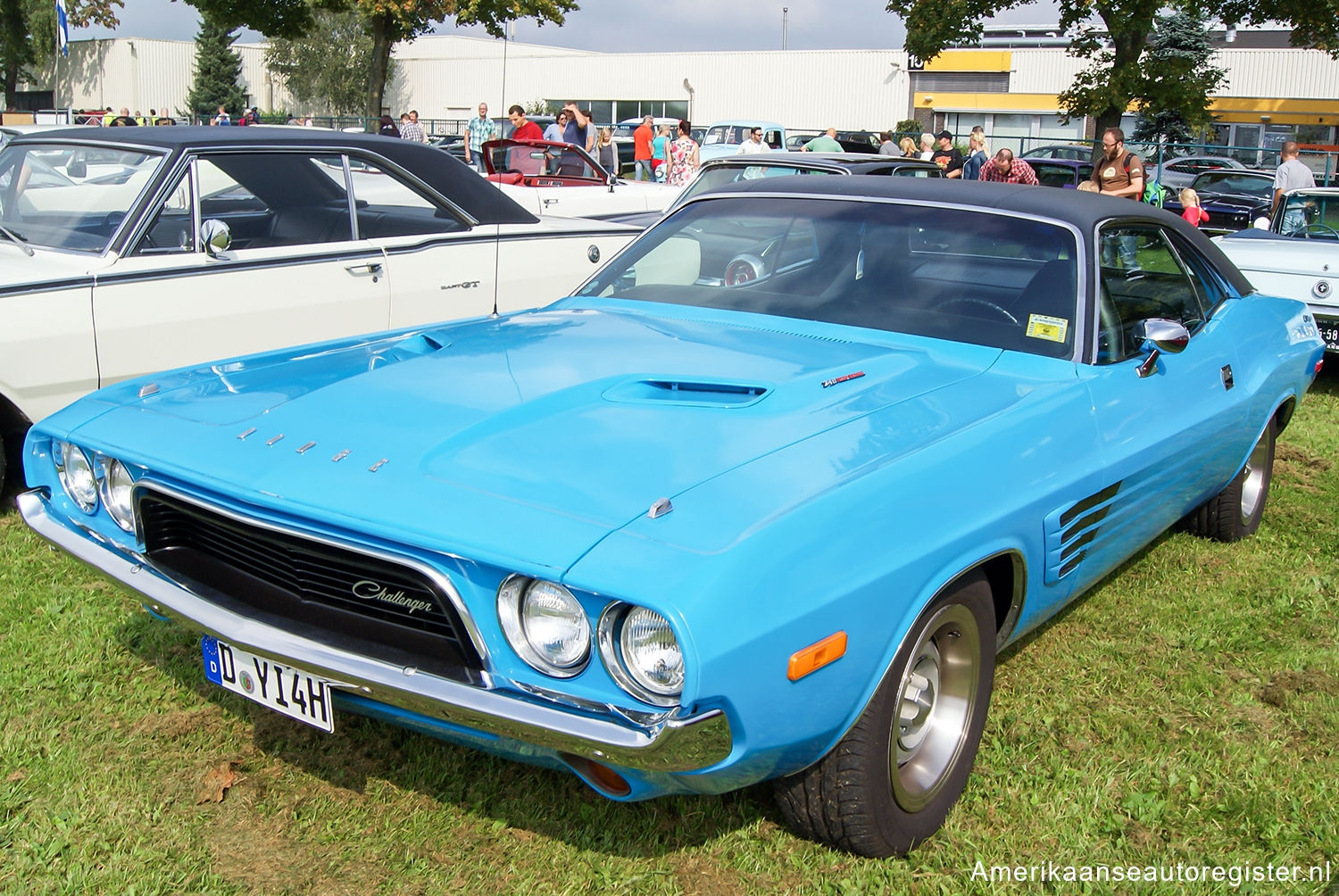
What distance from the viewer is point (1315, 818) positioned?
271 cm

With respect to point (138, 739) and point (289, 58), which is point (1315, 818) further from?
point (289, 58)

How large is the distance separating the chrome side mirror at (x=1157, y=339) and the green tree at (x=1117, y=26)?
18120 mm

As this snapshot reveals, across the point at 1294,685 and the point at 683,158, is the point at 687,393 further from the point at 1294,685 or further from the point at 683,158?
the point at 683,158

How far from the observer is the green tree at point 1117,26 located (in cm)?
1902

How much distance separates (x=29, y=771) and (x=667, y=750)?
1.79 m

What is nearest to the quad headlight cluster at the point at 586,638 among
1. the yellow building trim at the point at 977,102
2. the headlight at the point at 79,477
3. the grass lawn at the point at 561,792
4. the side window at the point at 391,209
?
the grass lawn at the point at 561,792

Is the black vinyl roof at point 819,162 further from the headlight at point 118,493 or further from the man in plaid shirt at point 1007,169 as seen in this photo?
the headlight at point 118,493

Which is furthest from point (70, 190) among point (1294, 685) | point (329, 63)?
point (329, 63)

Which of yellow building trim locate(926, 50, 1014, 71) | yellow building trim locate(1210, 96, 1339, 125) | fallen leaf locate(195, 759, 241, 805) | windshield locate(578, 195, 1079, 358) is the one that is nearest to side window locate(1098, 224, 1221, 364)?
windshield locate(578, 195, 1079, 358)

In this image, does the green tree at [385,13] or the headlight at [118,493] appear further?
the green tree at [385,13]

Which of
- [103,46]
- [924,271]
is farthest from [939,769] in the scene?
[103,46]

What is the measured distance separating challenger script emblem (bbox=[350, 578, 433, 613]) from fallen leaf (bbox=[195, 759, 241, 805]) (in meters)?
0.81

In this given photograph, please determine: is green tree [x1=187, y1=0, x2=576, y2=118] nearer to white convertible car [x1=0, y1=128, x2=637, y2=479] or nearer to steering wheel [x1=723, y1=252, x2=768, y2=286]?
white convertible car [x1=0, y1=128, x2=637, y2=479]

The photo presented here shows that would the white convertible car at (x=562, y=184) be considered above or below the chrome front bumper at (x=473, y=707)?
above
